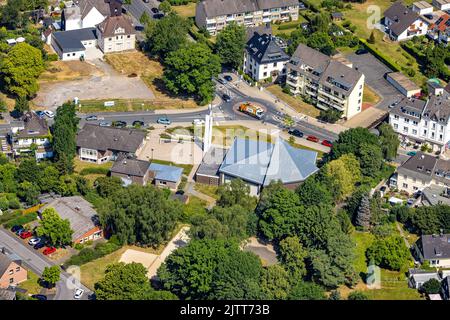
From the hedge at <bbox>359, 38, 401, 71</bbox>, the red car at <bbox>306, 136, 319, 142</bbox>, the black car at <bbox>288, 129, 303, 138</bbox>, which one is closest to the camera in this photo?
the red car at <bbox>306, 136, 319, 142</bbox>

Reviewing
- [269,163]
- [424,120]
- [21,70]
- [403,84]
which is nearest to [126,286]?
[269,163]

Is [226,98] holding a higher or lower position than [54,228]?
lower

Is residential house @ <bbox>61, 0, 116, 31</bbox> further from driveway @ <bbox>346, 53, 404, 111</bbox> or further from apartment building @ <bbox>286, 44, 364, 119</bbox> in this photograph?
driveway @ <bbox>346, 53, 404, 111</bbox>

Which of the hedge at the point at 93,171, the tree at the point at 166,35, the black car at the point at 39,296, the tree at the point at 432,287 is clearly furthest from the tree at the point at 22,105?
the tree at the point at 432,287

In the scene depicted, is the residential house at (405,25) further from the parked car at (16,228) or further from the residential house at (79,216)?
the parked car at (16,228)

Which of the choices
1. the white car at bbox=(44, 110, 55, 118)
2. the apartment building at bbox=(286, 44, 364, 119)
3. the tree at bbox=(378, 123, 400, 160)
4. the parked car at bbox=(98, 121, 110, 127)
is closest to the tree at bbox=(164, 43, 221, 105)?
the parked car at bbox=(98, 121, 110, 127)

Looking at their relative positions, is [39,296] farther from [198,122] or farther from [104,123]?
[198,122]

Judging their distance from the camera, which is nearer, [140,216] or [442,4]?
[140,216]
